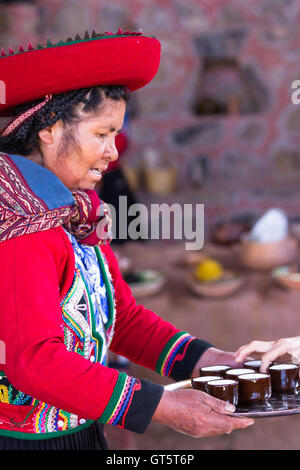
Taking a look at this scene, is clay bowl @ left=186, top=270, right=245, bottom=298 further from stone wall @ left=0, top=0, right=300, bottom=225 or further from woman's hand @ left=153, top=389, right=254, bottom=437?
stone wall @ left=0, top=0, right=300, bottom=225

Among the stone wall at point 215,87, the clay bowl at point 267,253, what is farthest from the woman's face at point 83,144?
the stone wall at point 215,87

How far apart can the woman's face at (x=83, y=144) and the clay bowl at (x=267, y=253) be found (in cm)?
142

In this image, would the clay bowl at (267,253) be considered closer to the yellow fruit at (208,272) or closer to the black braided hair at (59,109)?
the yellow fruit at (208,272)

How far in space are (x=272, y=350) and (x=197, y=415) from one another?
10.8 inches

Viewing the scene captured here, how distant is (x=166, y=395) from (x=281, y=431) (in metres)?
1.16

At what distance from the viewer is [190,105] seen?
200 inches

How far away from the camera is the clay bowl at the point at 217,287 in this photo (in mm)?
2182

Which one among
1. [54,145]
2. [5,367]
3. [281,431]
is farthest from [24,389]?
[281,431]

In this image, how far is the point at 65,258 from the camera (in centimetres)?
101

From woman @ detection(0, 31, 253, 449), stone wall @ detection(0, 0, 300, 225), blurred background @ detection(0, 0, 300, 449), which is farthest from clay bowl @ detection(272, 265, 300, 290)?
stone wall @ detection(0, 0, 300, 225)

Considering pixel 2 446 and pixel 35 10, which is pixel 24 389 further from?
pixel 35 10

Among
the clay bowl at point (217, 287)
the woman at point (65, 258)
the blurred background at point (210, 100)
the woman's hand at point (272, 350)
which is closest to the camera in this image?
the woman at point (65, 258)

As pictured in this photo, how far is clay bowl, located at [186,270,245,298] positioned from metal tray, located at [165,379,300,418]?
1061 mm

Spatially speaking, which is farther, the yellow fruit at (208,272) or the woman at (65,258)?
the yellow fruit at (208,272)
